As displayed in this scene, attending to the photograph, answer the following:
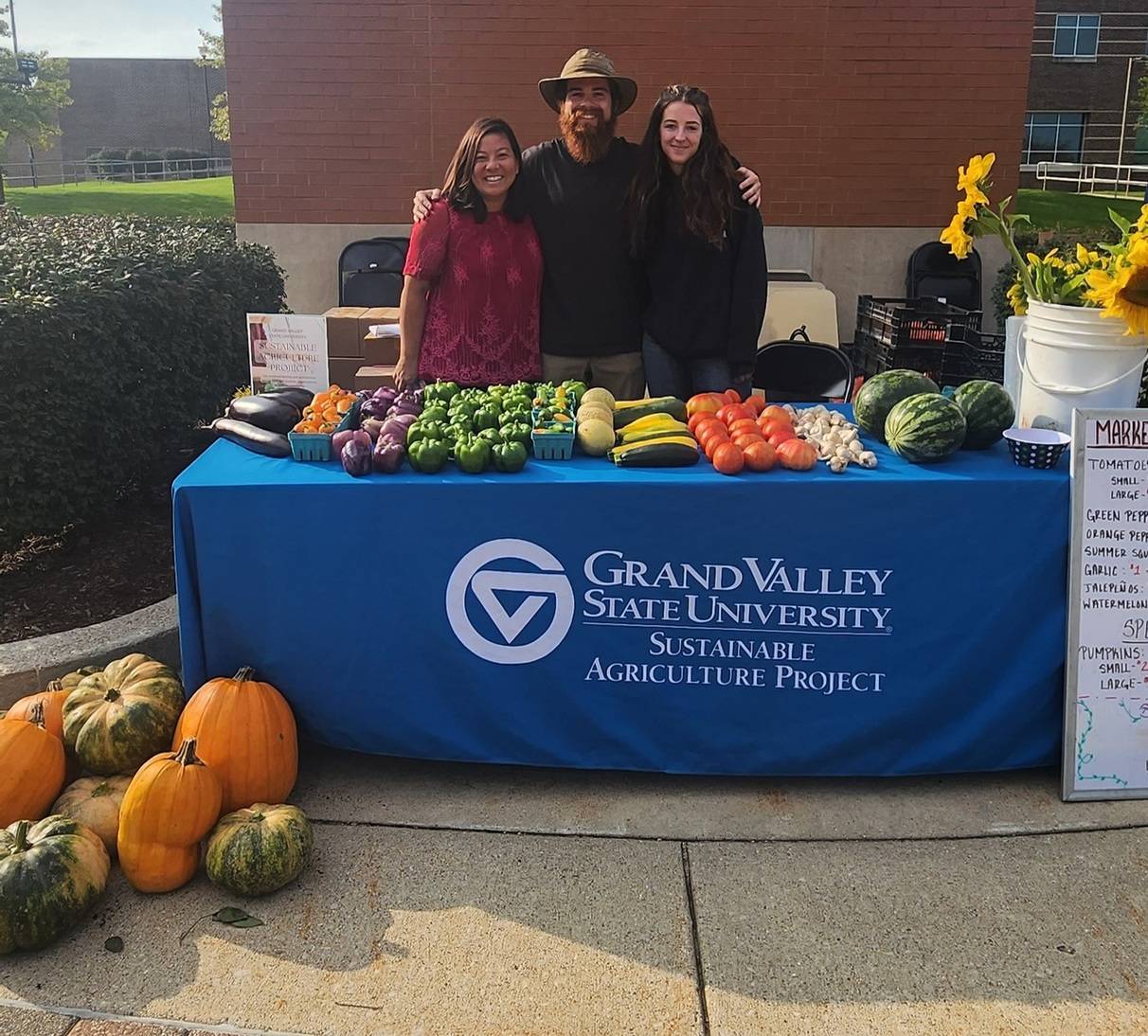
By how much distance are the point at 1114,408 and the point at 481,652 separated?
217cm

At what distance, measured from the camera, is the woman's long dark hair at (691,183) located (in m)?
4.08

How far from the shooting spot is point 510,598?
3402 mm

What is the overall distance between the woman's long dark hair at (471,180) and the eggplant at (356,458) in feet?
4.30

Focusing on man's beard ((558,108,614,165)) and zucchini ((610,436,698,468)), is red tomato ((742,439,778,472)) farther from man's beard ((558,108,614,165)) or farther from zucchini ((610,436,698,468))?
man's beard ((558,108,614,165))

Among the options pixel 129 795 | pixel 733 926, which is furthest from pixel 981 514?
pixel 129 795

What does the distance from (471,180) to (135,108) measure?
73.5 metres

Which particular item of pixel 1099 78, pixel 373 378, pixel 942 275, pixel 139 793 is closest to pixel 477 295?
pixel 373 378

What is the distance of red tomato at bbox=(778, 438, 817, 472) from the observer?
→ 132 inches

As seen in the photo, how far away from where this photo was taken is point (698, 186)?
4.11 metres

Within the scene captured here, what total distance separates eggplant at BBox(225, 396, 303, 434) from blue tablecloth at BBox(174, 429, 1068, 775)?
39cm

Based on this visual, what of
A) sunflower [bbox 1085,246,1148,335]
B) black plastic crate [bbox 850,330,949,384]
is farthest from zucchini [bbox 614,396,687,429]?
black plastic crate [bbox 850,330,949,384]

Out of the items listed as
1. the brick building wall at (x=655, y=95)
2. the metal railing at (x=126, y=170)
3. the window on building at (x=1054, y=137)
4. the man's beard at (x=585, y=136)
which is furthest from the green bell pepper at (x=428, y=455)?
the metal railing at (x=126, y=170)

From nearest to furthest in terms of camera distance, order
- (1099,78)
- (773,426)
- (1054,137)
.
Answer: (773,426)
(1099,78)
(1054,137)

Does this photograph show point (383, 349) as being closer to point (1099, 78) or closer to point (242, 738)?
point (242, 738)
